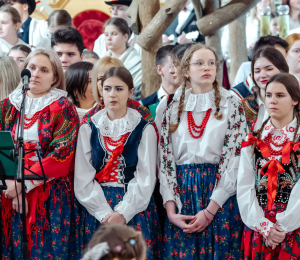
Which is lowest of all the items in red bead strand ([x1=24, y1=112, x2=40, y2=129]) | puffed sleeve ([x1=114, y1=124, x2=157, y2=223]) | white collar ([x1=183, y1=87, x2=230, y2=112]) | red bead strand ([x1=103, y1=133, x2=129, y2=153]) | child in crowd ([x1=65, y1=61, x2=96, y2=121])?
puffed sleeve ([x1=114, y1=124, x2=157, y2=223])

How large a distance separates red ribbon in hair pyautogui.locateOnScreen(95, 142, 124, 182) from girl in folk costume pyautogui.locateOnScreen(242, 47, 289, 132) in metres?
0.98

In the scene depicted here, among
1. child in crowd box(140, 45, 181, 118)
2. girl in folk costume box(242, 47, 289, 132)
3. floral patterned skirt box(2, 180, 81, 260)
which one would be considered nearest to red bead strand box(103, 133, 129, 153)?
floral patterned skirt box(2, 180, 81, 260)

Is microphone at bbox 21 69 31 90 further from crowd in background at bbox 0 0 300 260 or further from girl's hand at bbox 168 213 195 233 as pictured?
girl's hand at bbox 168 213 195 233

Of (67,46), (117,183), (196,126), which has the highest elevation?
A: (67,46)

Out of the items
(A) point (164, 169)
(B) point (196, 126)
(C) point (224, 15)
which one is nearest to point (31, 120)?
(A) point (164, 169)

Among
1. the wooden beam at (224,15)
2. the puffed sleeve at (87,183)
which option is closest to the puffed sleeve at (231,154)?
the puffed sleeve at (87,183)

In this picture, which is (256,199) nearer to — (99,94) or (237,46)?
(99,94)

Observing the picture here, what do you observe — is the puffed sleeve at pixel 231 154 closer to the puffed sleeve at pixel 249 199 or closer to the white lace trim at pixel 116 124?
the puffed sleeve at pixel 249 199

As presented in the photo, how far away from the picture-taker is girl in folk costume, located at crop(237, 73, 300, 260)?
8.78 feet

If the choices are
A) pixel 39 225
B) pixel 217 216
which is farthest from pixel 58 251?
pixel 217 216

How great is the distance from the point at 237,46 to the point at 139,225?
4.80m

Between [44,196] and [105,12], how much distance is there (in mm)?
6920

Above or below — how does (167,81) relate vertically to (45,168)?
above

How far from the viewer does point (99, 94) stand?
3336mm
